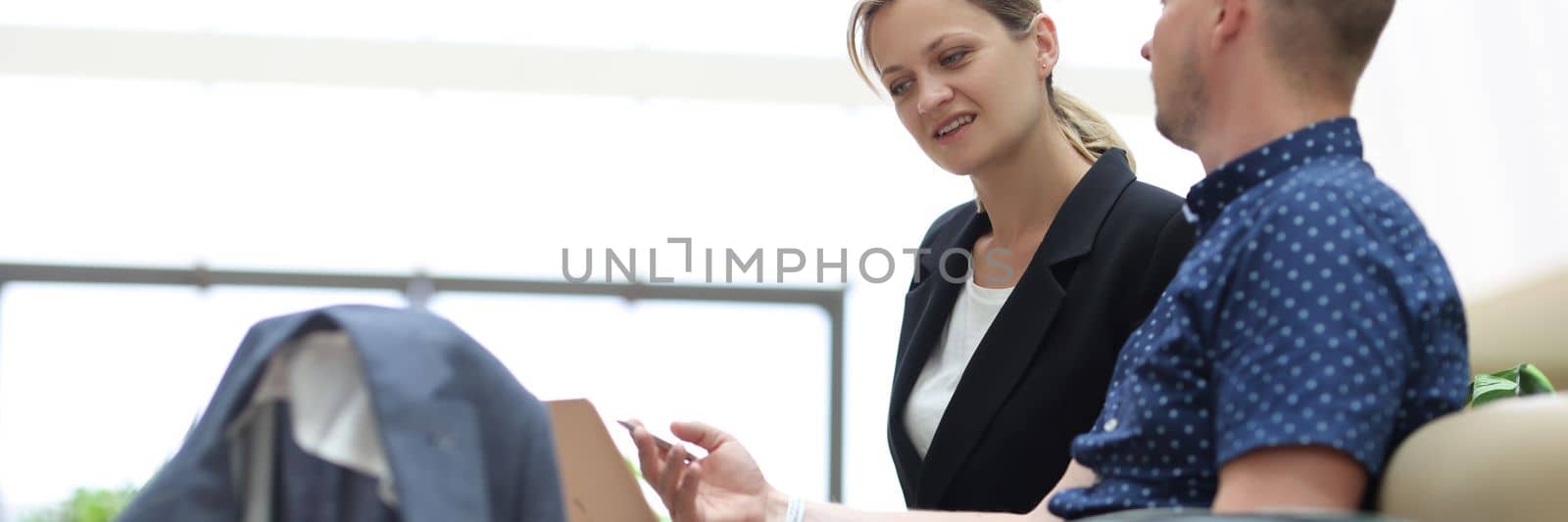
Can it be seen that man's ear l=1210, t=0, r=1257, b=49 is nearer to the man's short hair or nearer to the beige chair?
the man's short hair

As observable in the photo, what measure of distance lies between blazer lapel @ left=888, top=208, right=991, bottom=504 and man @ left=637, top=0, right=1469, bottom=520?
0.67 m

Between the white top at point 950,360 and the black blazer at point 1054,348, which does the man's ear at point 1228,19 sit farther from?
the white top at point 950,360

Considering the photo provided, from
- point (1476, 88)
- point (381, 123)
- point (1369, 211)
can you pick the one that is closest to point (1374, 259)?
point (1369, 211)

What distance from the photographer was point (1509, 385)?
62.7 inches

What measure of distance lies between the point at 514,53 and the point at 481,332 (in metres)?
0.98

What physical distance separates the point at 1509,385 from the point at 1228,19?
62 cm

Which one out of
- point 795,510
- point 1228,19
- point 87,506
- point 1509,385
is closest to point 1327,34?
point 1228,19

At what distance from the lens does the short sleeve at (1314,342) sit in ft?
3.42

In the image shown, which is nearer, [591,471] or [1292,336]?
[1292,336]

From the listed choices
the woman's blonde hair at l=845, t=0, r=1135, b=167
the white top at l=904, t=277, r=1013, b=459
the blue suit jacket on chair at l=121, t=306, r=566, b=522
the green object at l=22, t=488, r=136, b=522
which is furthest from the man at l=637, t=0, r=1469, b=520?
the green object at l=22, t=488, r=136, b=522

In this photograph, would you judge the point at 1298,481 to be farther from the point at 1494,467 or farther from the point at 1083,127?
the point at 1083,127

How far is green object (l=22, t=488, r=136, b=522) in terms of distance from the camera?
4.57 m

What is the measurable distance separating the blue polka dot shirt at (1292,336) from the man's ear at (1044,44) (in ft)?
3.10

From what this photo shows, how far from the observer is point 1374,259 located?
1069 millimetres
